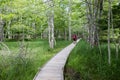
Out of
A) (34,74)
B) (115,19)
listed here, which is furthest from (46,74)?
(115,19)

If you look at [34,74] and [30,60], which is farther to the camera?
[30,60]

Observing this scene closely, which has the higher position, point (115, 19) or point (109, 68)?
point (115, 19)

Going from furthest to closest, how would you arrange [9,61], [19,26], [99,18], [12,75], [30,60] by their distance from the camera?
[19,26] < [99,18] < [30,60] < [9,61] < [12,75]

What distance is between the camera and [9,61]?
9367 mm

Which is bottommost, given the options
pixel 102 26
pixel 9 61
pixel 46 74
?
pixel 46 74

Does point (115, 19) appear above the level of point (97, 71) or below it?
above

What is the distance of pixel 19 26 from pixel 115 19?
21439 millimetres

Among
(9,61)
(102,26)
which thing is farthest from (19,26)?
(9,61)

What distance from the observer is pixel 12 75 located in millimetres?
8219

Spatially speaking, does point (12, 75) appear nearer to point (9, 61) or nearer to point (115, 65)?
point (9, 61)

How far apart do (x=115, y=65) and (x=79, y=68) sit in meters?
1.73

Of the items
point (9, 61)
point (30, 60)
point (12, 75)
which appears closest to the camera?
point (12, 75)

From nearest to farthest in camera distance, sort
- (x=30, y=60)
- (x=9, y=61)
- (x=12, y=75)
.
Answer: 1. (x=12, y=75)
2. (x=9, y=61)
3. (x=30, y=60)

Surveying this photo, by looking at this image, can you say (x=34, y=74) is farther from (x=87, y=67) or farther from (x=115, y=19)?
(x=115, y=19)
